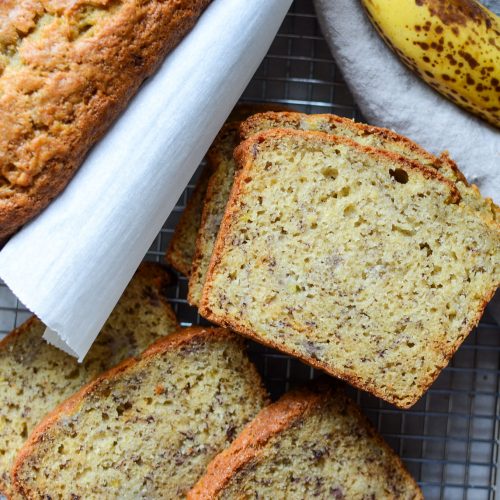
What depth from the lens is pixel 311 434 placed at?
1973 millimetres

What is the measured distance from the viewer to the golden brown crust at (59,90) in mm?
1617

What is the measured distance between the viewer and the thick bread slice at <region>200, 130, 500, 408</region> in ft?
6.18

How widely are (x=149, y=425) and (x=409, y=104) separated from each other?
1.14m

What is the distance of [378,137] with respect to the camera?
195 cm

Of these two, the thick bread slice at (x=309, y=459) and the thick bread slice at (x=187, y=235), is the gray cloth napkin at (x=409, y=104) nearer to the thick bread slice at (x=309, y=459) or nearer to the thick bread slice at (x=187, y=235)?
the thick bread slice at (x=187, y=235)

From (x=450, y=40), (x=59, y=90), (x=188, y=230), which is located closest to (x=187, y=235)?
(x=188, y=230)

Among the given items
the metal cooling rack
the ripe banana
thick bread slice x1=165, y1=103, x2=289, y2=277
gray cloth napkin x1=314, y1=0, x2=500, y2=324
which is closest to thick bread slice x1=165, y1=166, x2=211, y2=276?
thick bread slice x1=165, y1=103, x2=289, y2=277

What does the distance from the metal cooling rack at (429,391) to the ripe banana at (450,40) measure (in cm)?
36

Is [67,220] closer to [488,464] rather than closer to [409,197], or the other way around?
[409,197]

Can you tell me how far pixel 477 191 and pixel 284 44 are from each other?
0.77 m

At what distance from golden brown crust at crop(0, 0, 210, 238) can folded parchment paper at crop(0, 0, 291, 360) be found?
6cm

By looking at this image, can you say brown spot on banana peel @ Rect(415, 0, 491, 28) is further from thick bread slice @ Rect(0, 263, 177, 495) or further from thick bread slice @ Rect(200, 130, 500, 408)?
thick bread slice @ Rect(0, 263, 177, 495)

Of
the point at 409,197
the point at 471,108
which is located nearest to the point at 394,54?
the point at 471,108

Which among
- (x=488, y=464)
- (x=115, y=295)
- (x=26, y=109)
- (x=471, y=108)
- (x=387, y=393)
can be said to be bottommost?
(x=488, y=464)
